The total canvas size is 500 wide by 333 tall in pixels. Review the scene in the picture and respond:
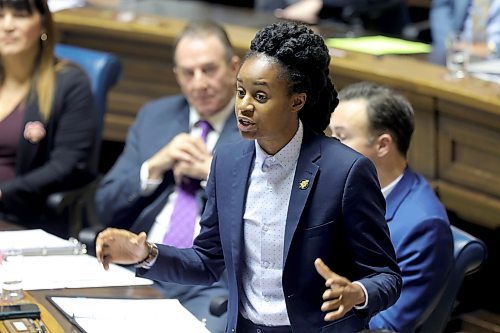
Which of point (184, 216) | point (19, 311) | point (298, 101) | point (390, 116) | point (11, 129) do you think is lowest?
point (184, 216)

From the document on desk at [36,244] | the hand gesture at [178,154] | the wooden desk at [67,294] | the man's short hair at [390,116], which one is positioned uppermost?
the man's short hair at [390,116]

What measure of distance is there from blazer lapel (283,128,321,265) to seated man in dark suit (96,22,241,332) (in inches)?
46.2

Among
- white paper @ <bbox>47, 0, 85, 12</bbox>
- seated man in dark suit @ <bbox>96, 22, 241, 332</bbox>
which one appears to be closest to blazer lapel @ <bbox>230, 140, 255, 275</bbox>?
seated man in dark suit @ <bbox>96, 22, 241, 332</bbox>

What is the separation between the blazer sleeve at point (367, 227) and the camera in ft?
7.05

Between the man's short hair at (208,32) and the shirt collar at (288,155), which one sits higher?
the shirt collar at (288,155)

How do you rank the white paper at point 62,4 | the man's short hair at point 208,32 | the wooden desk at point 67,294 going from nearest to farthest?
the wooden desk at point 67,294 < the man's short hair at point 208,32 < the white paper at point 62,4

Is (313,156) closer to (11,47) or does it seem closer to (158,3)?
(11,47)

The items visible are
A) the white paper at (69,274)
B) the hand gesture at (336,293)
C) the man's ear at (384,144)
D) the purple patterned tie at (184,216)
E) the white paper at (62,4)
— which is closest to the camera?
the hand gesture at (336,293)

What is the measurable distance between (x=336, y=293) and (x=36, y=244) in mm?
1173

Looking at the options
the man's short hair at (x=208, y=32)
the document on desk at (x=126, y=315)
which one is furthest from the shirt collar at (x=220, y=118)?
the document on desk at (x=126, y=315)

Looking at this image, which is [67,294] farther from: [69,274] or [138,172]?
[138,172]

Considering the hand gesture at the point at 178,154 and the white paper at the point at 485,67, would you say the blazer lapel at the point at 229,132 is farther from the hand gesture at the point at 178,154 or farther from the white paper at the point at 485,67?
the white paper at the point at 485,67

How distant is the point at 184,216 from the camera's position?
3.44 meters

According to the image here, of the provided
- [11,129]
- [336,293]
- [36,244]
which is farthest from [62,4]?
[336,293]
